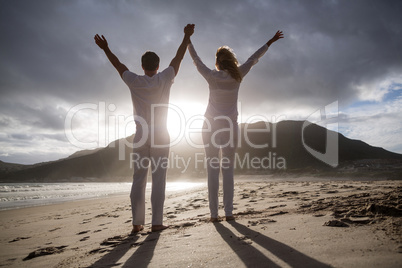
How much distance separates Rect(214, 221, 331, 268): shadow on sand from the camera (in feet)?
4.94

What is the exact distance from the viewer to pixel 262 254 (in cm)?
171

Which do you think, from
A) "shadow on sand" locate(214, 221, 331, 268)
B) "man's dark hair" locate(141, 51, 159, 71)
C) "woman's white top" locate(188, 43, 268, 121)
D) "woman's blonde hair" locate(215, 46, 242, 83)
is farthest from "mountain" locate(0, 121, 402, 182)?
"shadow on sand" locate(214, 221, 331, 268)

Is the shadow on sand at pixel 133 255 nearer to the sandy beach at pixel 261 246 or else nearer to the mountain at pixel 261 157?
the sandy beach at pixel 261 246

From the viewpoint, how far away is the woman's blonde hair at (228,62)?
3605mm

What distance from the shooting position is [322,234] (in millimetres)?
1976

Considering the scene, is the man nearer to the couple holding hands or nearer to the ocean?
the couple holding hands

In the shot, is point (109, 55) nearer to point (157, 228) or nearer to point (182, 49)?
point (182, 49)

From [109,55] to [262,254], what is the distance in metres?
3.09

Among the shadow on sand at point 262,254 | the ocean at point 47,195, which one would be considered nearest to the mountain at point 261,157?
the ocean at point 47,195

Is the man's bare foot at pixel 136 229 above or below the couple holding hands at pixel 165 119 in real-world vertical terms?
below

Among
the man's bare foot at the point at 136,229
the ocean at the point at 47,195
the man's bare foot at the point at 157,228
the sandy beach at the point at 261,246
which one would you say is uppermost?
the sandy beach at the point at 261,246

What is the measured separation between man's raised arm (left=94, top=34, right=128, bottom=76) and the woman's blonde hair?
1.33m

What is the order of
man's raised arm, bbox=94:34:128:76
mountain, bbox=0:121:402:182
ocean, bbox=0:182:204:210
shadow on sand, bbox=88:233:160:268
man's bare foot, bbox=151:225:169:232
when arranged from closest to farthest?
shadow on sand, bbox=88:233:160:268 → man's bare foot, bbox=151:225:169:232 → man's raised arm, bbox=94:34:128:76 → ocean, bbox=0:182:204:210 → mountain, bbox=0:121:402:182

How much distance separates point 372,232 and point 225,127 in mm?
2131
